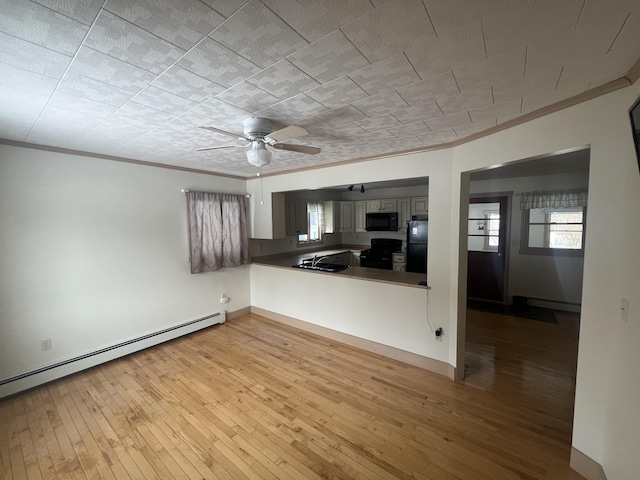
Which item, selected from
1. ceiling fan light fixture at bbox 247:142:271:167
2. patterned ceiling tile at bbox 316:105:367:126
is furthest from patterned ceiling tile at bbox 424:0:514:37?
ceiling fan light fixture at bbox 247:142:271:167

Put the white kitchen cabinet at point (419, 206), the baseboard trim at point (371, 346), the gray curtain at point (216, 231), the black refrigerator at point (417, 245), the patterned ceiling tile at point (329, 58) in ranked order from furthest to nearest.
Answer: the white kitchen cabinet at point (419, 206) → the black refrigerator at point (417, 245) → the gray curtain at point (216, 231) → the baseboard trim at point (371, 346) → the patterned ceiling tile at point (329, 58)

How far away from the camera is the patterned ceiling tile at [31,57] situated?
1057mm

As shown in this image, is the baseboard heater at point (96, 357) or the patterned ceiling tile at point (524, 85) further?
the baseboard heater at point (96, 357)

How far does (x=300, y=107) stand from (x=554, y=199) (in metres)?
4.80

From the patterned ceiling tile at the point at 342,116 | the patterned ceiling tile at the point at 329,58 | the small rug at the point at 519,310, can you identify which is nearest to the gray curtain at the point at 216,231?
the patterned ceiling tile at the point at 342,116

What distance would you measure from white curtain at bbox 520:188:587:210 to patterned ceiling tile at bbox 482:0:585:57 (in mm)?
4301

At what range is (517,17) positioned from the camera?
921 mm

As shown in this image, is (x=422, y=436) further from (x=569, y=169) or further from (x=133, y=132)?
(x=569, y=169)

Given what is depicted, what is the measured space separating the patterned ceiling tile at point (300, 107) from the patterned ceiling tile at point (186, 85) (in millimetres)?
389

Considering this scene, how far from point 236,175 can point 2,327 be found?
10.1ft

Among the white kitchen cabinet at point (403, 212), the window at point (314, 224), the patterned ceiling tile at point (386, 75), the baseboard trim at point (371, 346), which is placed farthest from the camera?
the window at point (314, 224)

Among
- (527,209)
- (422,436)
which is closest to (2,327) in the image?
(422,436)

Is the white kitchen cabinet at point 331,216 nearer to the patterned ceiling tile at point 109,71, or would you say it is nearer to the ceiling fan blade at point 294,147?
the ceiling fan blade at point 294,147

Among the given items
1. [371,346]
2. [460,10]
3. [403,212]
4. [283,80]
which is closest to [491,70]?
[460,10]
